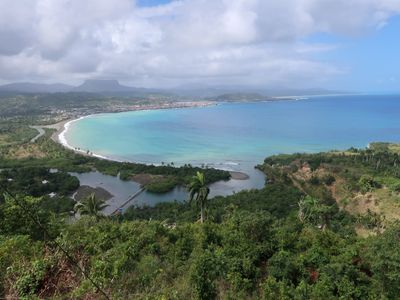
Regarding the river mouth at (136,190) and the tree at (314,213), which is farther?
the river mouth at (136,190)

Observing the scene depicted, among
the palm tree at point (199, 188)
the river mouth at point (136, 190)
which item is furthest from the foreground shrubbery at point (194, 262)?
the river mouth at point (136, 190)

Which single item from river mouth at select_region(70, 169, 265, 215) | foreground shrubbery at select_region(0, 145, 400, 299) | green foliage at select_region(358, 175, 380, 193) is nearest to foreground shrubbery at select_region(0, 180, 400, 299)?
foreground shrubbery at select_region(0, 145, 400, 299)

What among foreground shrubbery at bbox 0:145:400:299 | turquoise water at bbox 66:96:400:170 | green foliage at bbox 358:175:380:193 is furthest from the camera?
turquoise water at bbox 66:96:400:170

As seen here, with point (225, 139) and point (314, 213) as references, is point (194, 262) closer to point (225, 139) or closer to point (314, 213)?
point (314, 213)

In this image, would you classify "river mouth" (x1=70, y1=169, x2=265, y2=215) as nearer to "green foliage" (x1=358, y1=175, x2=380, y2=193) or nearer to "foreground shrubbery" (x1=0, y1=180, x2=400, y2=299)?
"green foliage" (x1=358, y1=175, x2=380, y2=193)

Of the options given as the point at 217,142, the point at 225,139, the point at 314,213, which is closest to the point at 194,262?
the point at 314,213

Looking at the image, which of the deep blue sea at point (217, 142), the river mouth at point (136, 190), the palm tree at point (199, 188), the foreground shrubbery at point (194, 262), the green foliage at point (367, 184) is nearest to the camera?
the foreground shrubbery at point (194, 262)

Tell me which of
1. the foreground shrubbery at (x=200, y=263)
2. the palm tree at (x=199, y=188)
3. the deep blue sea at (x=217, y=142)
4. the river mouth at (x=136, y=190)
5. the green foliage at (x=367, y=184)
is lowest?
the river mouth at (x=136, y=190)

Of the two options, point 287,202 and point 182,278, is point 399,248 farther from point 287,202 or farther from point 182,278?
point 287,202

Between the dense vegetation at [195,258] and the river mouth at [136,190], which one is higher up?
the dense vegetation at [195,258]

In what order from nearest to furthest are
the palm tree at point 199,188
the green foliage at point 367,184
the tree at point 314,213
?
1. the palm tree at point 199,188
2. the tree at point 314,213
3. the green foliage at point 367,184

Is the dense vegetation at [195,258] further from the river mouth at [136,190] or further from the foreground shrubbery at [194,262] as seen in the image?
the river mouth at [136,190]
